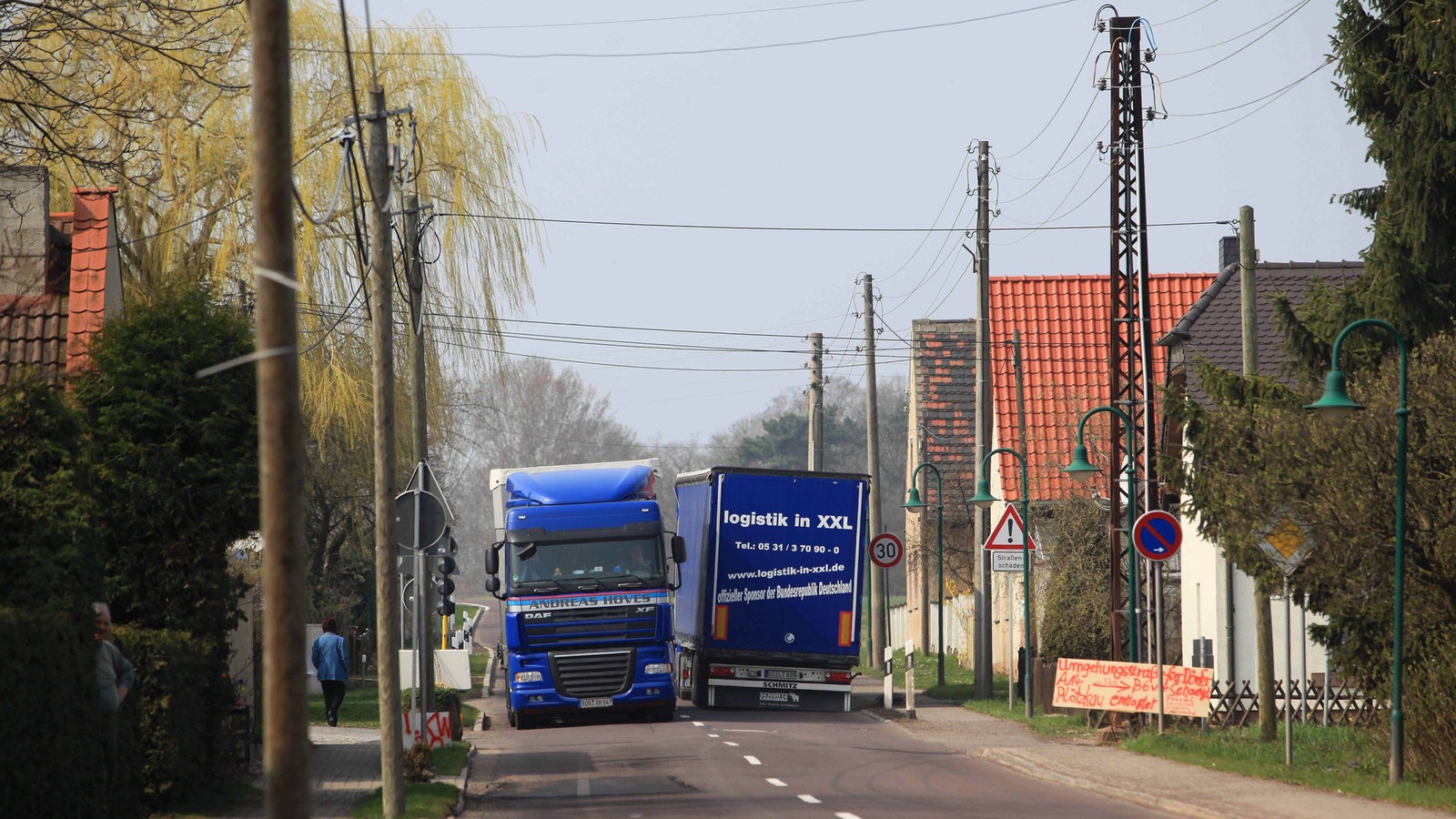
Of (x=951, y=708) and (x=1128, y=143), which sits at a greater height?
(x=1128, y=143)

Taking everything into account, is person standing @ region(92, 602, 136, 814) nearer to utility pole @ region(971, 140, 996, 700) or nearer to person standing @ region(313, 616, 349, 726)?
person standing @ region(313, 616, 349, 726)

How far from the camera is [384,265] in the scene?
14.9 metres

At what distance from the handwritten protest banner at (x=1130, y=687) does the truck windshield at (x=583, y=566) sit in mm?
6469

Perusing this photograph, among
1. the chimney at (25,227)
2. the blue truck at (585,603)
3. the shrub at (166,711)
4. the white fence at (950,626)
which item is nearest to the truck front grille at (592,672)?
the blue truck at (585,603)

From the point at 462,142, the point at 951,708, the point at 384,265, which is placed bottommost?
the point at 951,708

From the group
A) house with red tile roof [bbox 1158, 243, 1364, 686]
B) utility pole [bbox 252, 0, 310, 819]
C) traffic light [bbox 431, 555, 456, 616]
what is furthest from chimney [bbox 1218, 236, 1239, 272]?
utility pole [bbox 252, 0, 310, 819]

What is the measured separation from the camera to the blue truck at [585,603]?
25.1 metres

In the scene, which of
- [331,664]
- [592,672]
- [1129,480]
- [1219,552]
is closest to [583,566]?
[592,672]

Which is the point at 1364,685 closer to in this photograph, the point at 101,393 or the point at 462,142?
the point at 101,393

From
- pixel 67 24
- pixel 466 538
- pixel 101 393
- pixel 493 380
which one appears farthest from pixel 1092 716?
pixel 466 538

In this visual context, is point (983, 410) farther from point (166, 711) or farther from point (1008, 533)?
point (166, 711)

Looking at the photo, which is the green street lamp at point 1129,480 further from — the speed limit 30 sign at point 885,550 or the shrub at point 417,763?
the shrub at point 417,763

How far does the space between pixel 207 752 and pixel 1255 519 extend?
36.8ft

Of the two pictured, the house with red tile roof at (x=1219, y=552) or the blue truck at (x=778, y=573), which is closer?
the house with red tile roof at (x=1219, y=552)
